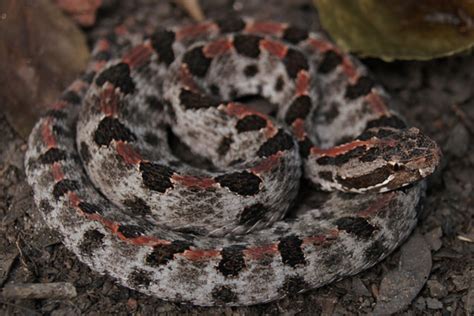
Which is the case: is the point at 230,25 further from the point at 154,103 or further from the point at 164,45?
the point at 154,103

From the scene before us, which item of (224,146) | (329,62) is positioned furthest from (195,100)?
(329,62)

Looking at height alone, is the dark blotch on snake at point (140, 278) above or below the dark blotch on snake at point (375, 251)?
above

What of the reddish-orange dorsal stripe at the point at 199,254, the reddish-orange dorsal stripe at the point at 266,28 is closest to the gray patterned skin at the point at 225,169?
the reddish-orange dorsal stripe at the point at 199,254

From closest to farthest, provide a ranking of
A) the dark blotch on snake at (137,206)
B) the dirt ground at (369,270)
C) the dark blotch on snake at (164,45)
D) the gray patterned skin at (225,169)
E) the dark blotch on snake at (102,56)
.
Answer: the gray patterned skin at (225,169)
the dirt ground at (369,270)
the dark blotch on snake at (137,206)
the dark blotch on snake at (164,45)
the dark blotch on snake at (102,56)

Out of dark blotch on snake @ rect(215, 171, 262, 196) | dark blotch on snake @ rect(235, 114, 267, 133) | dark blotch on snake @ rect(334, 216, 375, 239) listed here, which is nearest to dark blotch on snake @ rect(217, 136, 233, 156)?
dark blotch on snake @ rect(235, 114, 267, 133)

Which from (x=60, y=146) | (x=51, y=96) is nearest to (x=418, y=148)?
(x=60, y=146)

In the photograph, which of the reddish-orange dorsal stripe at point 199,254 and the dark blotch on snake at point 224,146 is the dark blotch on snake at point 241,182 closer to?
the reddish-orange dorsal stripe at point 199,254
